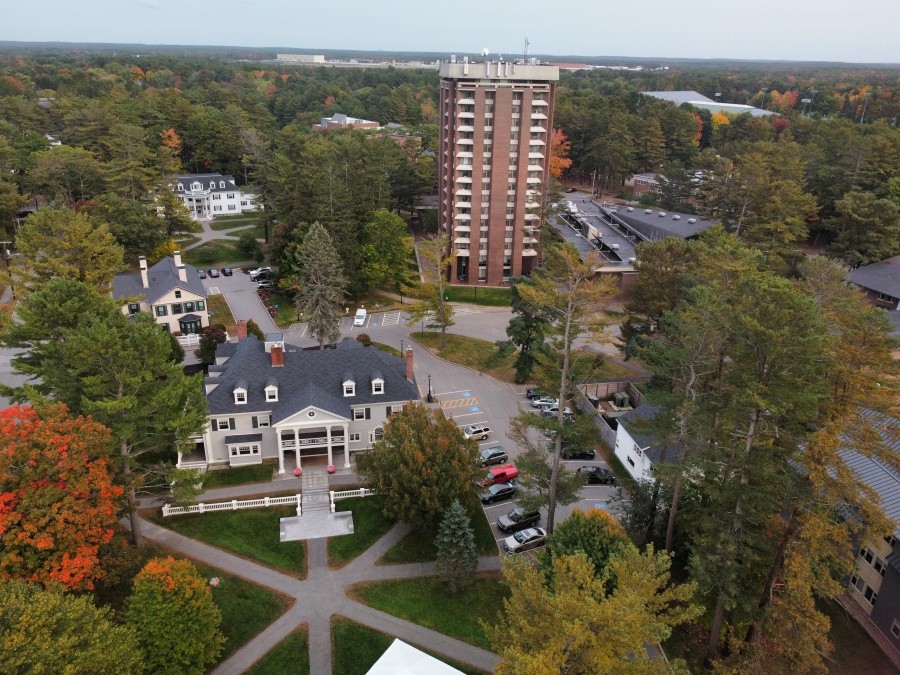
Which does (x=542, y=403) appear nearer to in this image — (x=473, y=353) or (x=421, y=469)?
(x=473, y=353)

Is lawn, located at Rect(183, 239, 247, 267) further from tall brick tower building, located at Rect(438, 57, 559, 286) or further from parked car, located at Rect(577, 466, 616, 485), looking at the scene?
parked car, located at Rect(577, 466, 616, 485)

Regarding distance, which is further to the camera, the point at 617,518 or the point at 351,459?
the point at 351,459

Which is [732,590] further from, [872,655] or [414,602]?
[414,602]

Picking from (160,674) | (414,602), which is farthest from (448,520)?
(160,674)

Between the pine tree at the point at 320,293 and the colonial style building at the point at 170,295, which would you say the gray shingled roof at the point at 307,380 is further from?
the colonial style building at the point at 170,295

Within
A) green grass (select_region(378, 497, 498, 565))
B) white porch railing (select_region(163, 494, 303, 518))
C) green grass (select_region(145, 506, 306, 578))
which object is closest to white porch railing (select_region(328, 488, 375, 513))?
white porch railing (select_region(163, 494, 303, 518))

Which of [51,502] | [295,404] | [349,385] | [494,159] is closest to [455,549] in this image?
[349,385]

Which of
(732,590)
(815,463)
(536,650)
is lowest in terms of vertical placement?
(732,590)
